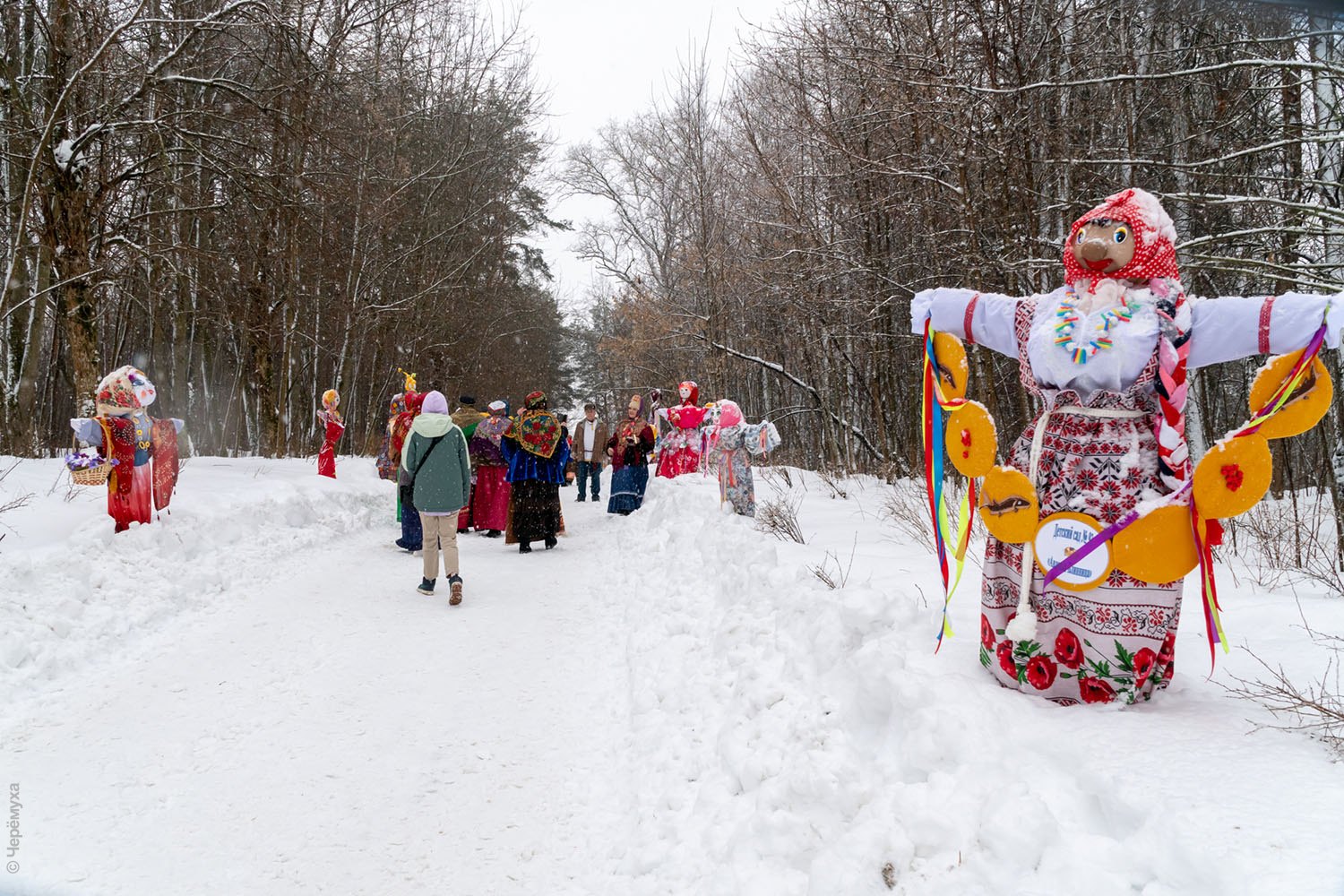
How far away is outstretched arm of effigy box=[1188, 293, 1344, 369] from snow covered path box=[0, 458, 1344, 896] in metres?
1.23

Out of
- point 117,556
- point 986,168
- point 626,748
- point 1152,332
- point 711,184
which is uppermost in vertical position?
point 711,184

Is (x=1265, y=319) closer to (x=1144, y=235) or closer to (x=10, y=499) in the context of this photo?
(x=1144, y=235)

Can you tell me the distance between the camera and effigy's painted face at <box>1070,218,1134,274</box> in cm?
293

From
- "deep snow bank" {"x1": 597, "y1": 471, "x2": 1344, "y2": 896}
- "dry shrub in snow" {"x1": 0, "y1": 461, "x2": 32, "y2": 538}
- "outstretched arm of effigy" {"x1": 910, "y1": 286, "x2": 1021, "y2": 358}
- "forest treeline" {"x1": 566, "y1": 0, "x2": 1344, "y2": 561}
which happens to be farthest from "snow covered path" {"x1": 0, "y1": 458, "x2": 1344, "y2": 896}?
"forest treeline" {"x1": 566, "y1": 0, "x2": 1344, "y2": 561}

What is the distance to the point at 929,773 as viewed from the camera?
2525mm

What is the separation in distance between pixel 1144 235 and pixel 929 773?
2187mm

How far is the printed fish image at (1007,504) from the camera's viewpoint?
2955 millimetres

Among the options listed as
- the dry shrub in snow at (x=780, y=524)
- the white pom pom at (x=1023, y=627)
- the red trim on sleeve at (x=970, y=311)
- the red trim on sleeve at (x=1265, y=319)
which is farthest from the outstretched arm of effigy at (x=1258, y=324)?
the dry shrub in snow at (x=780, y=524)

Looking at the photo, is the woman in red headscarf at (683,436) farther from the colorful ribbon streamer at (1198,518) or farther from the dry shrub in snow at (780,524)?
the colorful ribbon streamer at (1198,518)

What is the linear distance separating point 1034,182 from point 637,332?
45.8 ft

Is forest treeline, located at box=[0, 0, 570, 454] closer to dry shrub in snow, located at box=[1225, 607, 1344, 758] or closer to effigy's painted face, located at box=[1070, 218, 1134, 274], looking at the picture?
effigy's painted face, located at box=[1070, 218, 1134, 274]

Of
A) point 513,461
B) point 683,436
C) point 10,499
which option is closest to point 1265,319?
point 513,461

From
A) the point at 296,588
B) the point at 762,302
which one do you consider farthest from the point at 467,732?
the point at 762,302

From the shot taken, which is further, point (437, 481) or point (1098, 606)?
point (437, 481)
